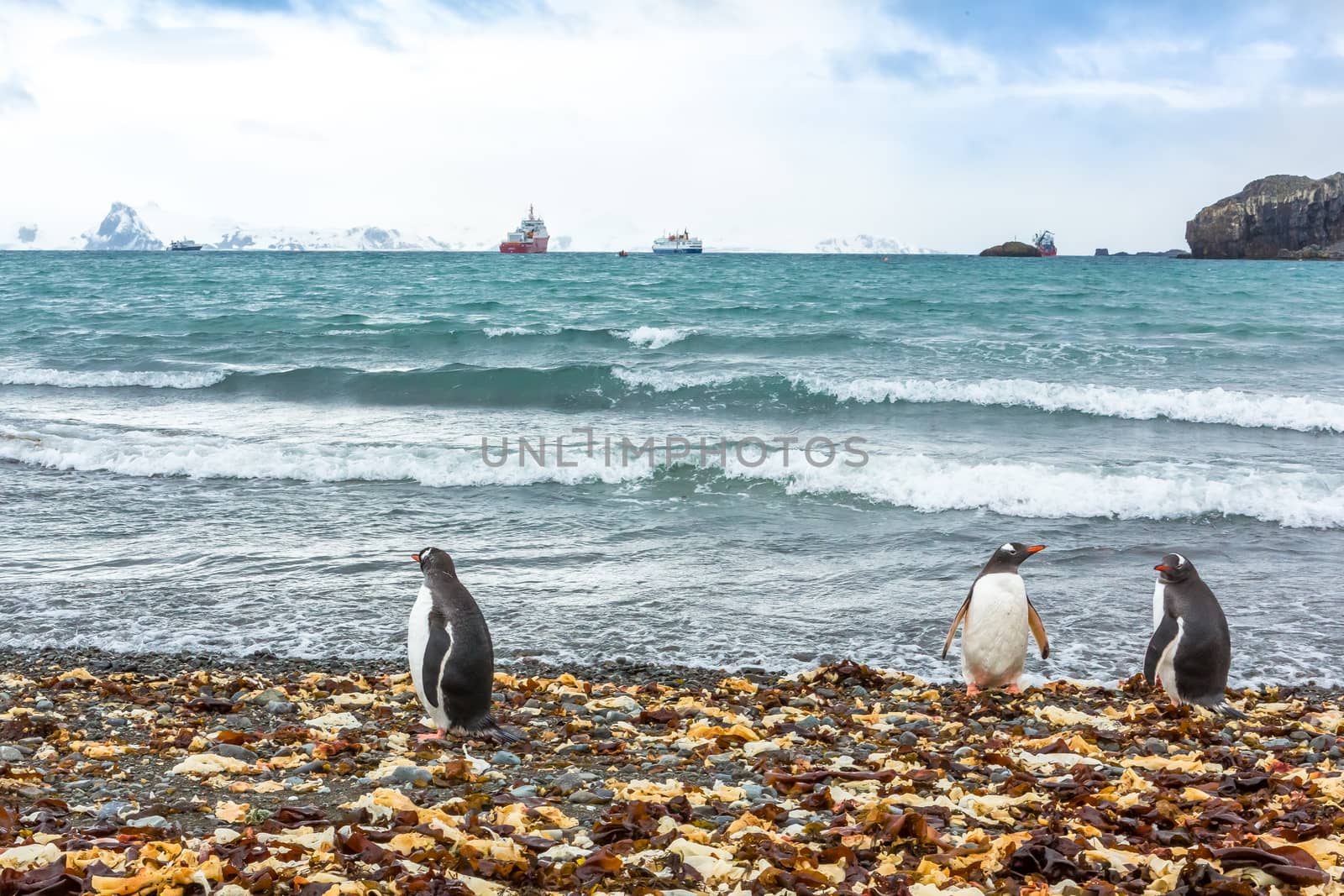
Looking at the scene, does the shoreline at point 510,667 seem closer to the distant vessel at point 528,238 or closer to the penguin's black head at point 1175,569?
the penguin's black head at point 1175,569

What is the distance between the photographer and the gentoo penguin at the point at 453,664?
511 cm

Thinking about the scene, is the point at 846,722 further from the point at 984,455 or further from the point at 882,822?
the point at 984,455

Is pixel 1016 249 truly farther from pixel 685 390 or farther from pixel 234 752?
pixel 234 752

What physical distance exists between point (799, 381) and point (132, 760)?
50.9 feet

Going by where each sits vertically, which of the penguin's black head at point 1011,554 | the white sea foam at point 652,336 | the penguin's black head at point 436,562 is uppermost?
the white sea foam at point 652,336

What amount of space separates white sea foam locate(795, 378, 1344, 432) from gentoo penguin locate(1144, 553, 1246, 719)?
1185 cm

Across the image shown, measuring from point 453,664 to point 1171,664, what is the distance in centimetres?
406

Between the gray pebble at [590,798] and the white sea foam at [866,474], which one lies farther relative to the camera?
the white sea foam at [866,474]

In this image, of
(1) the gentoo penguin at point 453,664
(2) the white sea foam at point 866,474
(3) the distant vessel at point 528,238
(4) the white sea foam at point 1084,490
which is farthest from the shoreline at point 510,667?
(3) the distant vessel at point 528,238

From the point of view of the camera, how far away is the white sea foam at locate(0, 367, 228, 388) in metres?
20.2

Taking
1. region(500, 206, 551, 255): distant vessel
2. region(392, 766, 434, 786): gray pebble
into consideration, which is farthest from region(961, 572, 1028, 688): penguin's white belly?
region(500, 206, 551, 255): distant vessel

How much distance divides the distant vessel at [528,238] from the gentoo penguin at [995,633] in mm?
96287

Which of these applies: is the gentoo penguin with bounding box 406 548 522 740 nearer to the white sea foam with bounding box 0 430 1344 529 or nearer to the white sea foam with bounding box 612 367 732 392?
the white sea foam with bounding box 0 430 1344 529

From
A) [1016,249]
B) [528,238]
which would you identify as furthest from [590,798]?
[1016,249]
